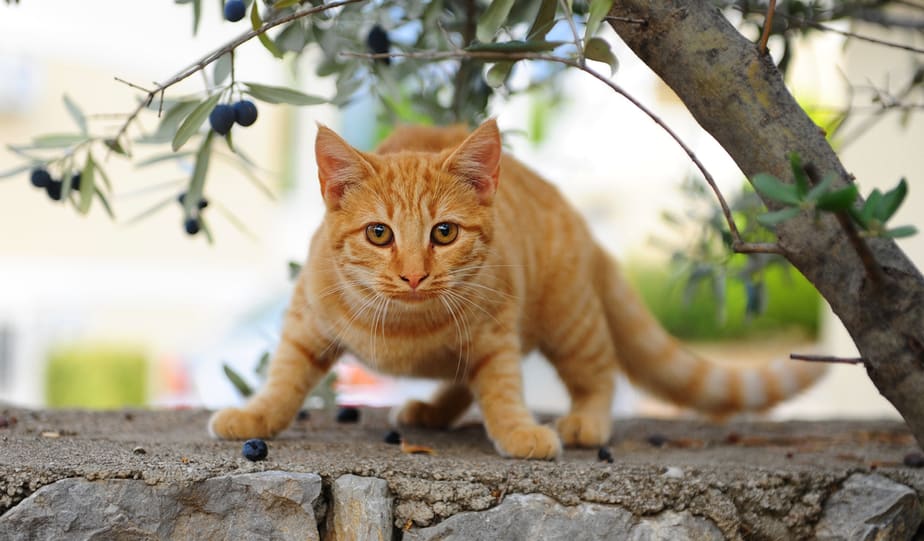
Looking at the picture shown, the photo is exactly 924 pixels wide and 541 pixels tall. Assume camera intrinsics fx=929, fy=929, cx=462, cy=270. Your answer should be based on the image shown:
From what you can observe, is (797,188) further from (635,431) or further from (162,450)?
(635,431)

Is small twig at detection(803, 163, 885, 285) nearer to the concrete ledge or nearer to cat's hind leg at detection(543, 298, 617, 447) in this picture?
the concrete ledge

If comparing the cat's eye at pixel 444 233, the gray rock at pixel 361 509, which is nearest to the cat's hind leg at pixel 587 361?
the cat's eye at pixel 444 233

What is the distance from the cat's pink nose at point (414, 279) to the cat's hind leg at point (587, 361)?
80cm

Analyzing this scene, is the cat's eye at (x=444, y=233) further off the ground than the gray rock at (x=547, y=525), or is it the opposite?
the cat's eye at (x=444, y=233)

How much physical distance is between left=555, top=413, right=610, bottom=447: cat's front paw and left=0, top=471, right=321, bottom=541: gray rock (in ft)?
3.38

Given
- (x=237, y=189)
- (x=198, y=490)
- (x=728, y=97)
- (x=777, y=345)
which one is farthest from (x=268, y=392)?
(x=237, y=189)

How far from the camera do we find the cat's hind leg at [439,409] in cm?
298

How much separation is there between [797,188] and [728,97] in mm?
491

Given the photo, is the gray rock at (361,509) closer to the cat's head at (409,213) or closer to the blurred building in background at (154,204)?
the cat's head at (409,213)

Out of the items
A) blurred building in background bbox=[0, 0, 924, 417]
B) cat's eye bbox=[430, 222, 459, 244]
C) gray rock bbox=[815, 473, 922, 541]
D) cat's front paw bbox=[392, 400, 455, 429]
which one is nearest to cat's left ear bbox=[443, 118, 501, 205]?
cat's eye bbox=[430, 222, 459, 244]

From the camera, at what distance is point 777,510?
2.04 metres

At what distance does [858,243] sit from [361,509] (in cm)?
105

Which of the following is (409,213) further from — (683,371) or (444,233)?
(683,371)

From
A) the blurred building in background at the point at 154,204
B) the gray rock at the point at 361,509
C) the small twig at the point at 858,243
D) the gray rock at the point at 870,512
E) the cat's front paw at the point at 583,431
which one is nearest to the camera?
the small twig at the point at 858,243
